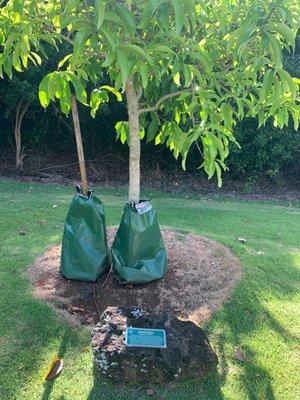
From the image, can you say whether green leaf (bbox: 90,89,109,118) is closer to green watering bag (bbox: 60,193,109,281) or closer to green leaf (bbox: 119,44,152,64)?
green watering bag (bbox: 60,193,109,281)

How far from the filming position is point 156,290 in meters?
2.96

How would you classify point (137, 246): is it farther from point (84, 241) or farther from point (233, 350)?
point (233, 350)

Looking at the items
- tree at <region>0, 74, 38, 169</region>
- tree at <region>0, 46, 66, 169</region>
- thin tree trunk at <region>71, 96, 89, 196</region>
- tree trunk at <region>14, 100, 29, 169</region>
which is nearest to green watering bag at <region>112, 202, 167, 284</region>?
thin tree trunk at <region>71, 96, 89, 196</region>

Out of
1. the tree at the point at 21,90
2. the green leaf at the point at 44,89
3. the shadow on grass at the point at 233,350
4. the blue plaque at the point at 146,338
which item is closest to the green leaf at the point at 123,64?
the green leaf at the point at 44,89

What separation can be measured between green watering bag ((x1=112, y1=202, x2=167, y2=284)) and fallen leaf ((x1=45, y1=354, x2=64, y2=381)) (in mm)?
760

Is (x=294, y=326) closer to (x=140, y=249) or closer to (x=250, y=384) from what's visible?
(x=250, y=384)

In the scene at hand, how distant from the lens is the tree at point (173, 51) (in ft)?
5.95

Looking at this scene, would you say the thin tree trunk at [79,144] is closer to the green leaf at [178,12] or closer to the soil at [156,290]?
the soil at [156,290]

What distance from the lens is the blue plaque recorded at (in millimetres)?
2176

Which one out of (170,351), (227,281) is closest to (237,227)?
(227,281)

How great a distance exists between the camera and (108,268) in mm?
3133

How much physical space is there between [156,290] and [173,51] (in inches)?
64.5

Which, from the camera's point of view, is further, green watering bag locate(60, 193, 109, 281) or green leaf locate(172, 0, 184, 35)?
green watering bag locate(60, 193, 109, 281)

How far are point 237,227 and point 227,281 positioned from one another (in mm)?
2281
